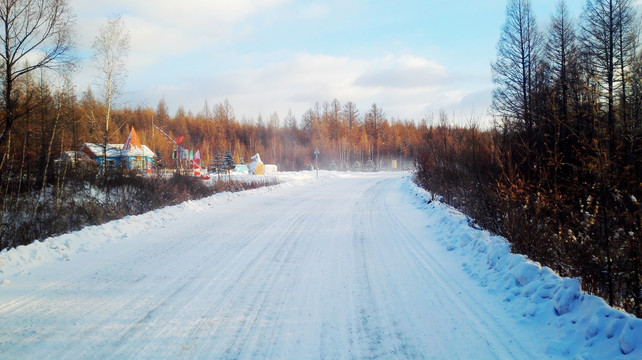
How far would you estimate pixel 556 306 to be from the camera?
3678mm

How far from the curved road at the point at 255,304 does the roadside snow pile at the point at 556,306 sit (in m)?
0.32

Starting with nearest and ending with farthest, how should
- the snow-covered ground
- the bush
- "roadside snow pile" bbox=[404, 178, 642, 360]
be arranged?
"roadside snow pile" bbox=[404, 178, 642, 360] < the snow-covered ground < the bush

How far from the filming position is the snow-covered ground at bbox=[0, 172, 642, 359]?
3.28 meters

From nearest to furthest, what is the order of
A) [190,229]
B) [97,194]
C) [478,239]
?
[478,239], [190,229], [97,194]

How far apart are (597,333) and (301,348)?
2761mm

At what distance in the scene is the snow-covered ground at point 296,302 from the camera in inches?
129

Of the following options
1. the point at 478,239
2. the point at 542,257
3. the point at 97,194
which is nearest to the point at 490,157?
the point at 478,239

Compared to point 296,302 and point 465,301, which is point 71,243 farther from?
point 465,301

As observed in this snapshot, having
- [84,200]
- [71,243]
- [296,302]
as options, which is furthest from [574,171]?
[84,200]

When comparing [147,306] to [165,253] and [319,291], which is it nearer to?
[319,291]

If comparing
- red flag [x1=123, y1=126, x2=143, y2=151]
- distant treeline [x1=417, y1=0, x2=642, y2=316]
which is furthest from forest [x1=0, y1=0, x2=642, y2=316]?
red flag [x1=123, y1=126, x2=143, y2=151]

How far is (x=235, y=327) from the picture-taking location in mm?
3736

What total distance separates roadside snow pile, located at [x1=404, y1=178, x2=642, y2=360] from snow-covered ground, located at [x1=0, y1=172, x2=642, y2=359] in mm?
14

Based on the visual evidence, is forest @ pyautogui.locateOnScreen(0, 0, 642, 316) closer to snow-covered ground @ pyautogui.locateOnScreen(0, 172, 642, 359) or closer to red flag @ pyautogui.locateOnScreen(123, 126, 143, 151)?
snow-covered ground @ pyautogui.locateOnScreen(0, 172, 642, 359)
